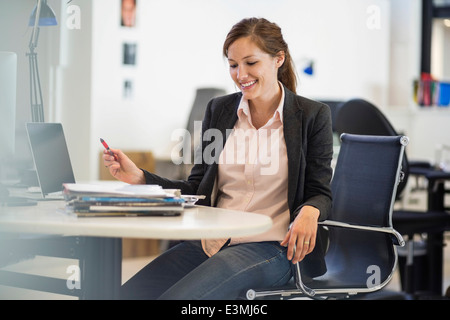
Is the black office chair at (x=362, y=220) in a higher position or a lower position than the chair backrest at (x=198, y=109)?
lower

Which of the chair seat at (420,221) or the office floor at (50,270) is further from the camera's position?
the office floor at (50,270)

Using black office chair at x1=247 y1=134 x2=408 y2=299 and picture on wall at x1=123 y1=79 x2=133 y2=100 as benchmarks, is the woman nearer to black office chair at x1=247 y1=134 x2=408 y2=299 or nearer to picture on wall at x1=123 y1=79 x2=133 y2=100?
black office chair at x1=247 y1=134 x2=408 y2=299

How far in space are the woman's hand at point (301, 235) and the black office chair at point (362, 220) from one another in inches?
4.2

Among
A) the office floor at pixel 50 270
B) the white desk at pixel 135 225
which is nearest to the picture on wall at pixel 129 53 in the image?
the office floor at pixel 50 270

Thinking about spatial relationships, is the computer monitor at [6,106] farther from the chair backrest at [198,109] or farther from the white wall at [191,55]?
the chair backrest at [198,109]

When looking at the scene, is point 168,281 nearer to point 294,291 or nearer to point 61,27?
point 294,291

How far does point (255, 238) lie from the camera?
5.52ft

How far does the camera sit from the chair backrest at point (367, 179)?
186 cm

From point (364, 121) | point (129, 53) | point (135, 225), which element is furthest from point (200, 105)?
point (135, 225)

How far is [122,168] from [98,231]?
494mm

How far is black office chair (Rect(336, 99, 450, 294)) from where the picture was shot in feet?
9.32

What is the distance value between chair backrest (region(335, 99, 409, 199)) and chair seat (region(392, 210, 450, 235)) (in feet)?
0.47

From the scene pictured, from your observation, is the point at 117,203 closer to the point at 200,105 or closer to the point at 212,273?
the point at 212,273
